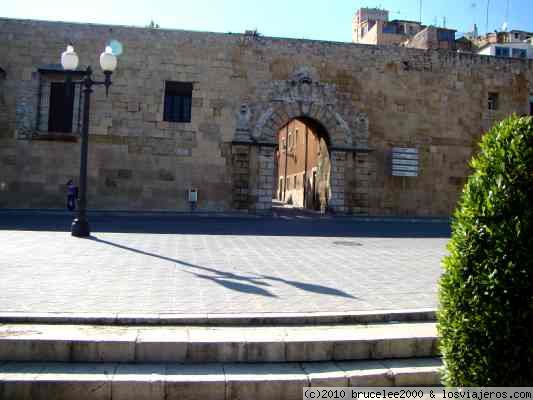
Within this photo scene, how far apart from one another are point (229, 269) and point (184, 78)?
12.7m

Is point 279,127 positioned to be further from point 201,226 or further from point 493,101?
point 493,101

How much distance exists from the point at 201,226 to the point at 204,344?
32.1 feet

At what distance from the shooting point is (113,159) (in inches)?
685

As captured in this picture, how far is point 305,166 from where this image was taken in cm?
2759

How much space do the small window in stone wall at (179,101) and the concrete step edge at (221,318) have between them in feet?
47.4

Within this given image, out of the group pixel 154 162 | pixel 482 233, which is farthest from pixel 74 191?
pixel 482 233

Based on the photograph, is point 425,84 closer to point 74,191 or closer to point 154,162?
point 154,162

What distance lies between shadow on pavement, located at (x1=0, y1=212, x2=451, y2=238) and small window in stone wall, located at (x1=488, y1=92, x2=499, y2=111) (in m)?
7.06

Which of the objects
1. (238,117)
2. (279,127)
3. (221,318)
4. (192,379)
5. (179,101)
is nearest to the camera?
(192,379)

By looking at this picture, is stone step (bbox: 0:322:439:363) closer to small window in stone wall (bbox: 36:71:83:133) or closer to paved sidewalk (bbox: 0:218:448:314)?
A: paved sidewalk (bbox: 0:218:448:314)

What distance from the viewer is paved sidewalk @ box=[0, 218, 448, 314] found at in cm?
478

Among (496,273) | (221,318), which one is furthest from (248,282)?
(496,273)

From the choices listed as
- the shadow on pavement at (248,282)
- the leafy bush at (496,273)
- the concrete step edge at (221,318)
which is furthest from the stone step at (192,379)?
the shadow on pavement at (248,282)

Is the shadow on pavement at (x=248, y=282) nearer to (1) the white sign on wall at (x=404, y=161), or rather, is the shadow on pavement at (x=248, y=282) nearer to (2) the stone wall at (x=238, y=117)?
(2) the stone wall at (x=238, y=117)
